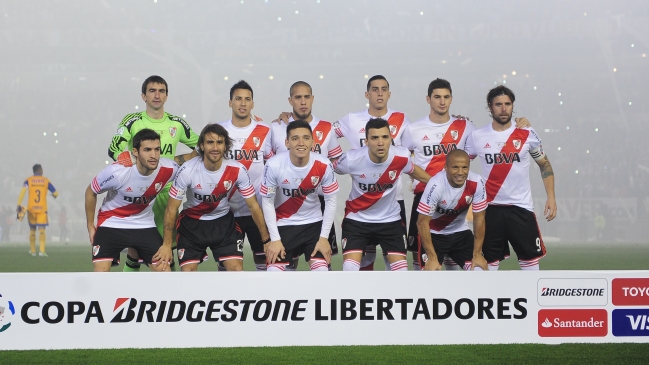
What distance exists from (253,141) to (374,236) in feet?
4.67

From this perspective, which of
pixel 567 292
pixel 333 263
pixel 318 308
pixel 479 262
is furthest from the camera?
Result: pixel 333 263

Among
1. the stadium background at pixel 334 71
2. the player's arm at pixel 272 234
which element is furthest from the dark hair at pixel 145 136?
the stadium background at pixel 334 71

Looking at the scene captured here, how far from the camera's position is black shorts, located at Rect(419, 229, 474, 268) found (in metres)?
6.31

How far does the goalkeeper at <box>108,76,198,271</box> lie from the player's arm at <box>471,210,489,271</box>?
255 centimetres

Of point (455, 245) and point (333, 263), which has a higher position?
A: point (455, 245)

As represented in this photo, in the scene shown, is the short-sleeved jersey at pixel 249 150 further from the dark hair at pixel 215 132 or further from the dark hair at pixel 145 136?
the dark hair at pixel 145 136

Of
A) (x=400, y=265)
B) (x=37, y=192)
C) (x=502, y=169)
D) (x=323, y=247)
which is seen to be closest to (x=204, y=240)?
(x=323, y=247)

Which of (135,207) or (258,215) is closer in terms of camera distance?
(258,215)

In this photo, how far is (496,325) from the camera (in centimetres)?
490

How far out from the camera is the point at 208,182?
5973mm

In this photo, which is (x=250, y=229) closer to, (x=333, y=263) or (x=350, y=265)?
(x=350, y=265)

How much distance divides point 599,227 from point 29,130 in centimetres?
2162

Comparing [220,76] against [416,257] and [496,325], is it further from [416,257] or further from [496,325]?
[496,325]

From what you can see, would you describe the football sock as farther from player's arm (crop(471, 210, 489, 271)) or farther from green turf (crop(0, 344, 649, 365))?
player's arm (crop(471, 210, 489, 271))
